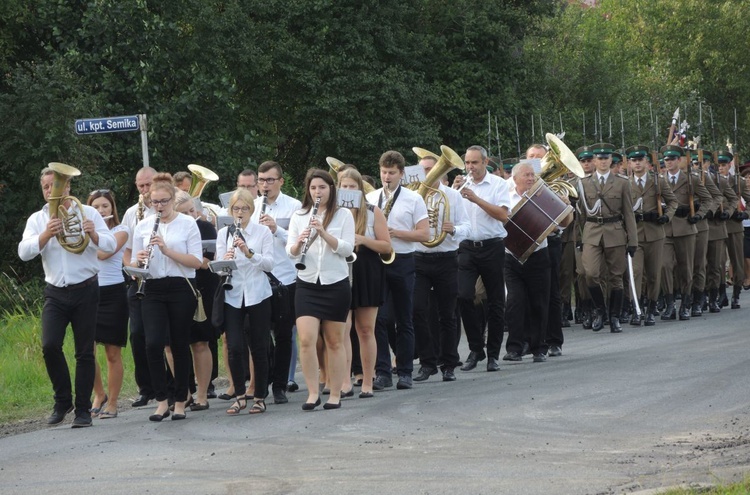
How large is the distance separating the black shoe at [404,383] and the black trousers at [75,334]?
2684 millimetres

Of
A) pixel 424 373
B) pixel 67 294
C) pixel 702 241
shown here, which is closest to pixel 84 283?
pixel 67 294

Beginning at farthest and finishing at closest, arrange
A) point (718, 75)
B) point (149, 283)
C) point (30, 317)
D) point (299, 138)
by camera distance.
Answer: point (718, 75)
point (299, 138)
point (30, 317)
point (149, 283)

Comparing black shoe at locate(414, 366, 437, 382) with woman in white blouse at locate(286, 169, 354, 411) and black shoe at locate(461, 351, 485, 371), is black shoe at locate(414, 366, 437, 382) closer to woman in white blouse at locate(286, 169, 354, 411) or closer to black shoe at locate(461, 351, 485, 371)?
black shoe at locate(461, 351, 485, 371)

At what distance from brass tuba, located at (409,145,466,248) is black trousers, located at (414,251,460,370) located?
0.20 metres

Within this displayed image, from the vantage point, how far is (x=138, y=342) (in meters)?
12.3

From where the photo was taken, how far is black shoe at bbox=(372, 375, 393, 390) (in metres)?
Result: 13.0

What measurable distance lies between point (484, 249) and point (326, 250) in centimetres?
274

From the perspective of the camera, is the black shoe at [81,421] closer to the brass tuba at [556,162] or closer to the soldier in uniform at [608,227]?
the brass tuba at [556,162]

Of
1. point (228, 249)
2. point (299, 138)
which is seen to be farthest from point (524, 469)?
point (299, 138)

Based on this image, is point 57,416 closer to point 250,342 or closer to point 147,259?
point 147,259

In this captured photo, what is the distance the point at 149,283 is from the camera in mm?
11664

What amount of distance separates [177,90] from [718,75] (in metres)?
40.6

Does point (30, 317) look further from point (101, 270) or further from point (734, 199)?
point (734, 199)

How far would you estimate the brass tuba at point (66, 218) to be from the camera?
1152 cm
